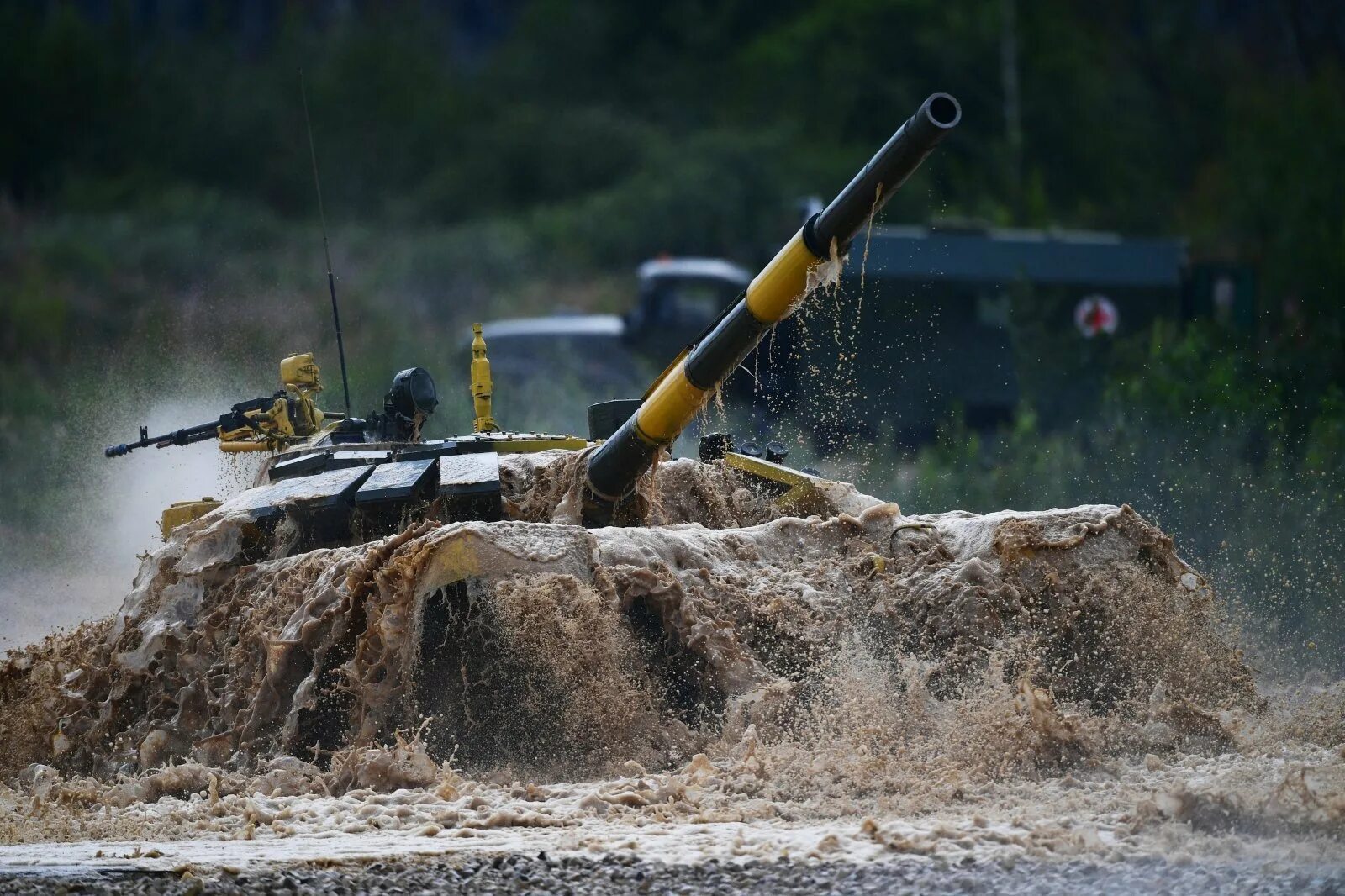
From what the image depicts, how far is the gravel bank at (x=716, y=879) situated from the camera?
603cm

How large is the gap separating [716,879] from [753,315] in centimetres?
280

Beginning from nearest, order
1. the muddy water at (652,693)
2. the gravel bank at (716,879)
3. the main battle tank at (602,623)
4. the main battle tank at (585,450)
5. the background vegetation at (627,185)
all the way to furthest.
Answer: the gravel bank at (716,879), the muddy water at (652,693), the main battle tank at (602,623), the main battle tank at (585,450), the background vegetation at (627,185)

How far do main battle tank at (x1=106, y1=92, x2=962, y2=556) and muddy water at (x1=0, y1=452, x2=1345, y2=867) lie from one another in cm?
25

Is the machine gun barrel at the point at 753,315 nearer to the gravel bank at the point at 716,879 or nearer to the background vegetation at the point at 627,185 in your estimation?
the gravel bank at the point at 716,879

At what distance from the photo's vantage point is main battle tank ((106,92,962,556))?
8.20 meters

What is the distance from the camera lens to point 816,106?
3359cm

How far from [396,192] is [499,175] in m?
1.90

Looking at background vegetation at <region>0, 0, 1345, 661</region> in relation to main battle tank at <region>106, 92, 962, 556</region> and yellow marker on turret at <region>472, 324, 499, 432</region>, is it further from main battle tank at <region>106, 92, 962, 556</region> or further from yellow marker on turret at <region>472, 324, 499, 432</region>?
main battle tank at <region>106, 92, 962, 556</region>

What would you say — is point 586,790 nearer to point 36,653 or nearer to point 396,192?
point 36,653

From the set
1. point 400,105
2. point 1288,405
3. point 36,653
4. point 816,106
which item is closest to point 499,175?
point 400,105

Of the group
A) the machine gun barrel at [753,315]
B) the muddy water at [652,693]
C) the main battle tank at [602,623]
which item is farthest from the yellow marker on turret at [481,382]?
the machine gun barrel at [753,315]

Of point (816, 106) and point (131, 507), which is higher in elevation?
point (816, 106)

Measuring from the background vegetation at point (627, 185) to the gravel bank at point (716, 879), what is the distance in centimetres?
744

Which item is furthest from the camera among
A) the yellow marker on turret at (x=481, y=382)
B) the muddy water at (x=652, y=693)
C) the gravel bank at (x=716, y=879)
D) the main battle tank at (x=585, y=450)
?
the yellow marker on turret at (x=481, y=382)
